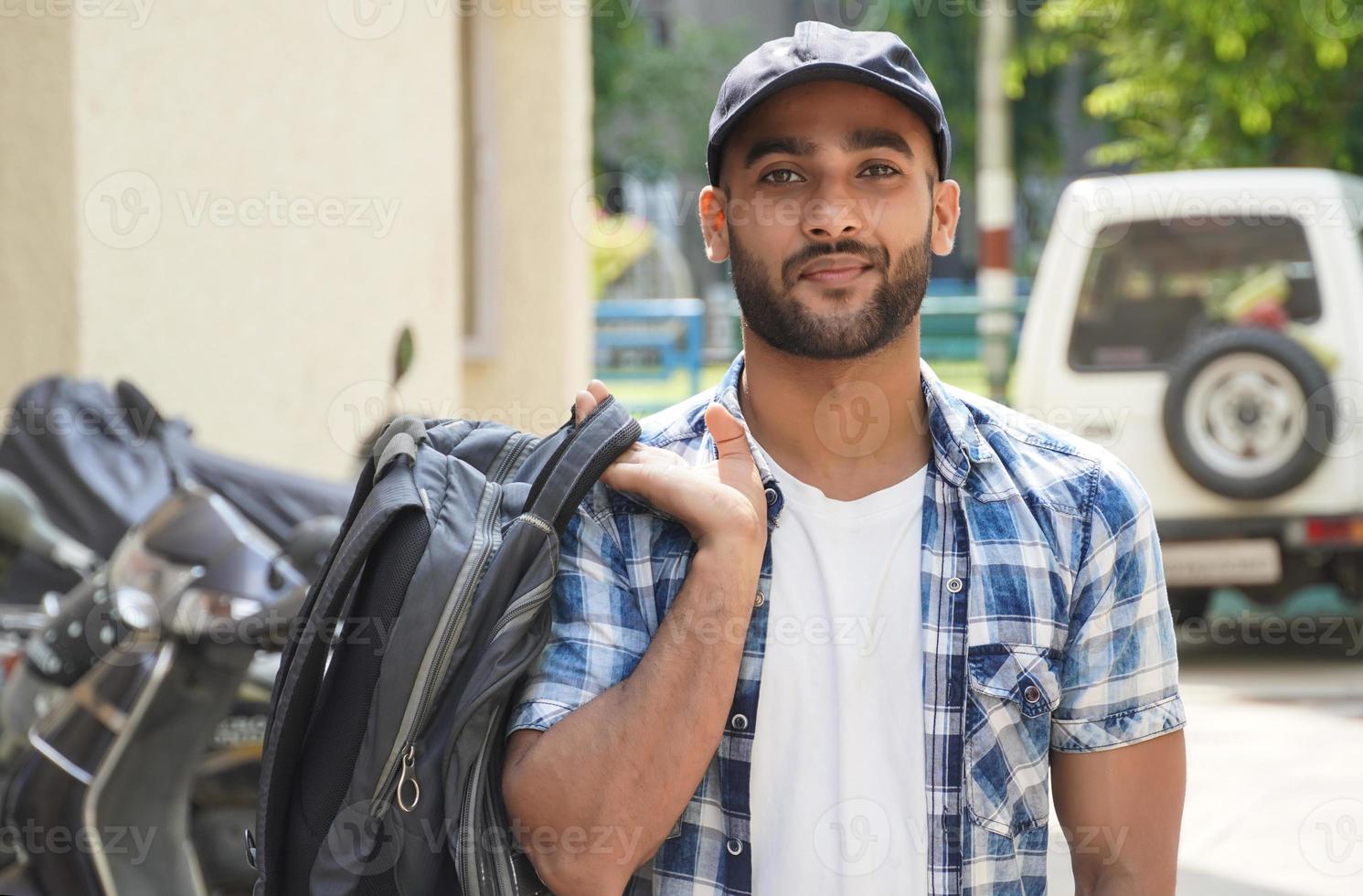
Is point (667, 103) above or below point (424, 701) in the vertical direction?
above

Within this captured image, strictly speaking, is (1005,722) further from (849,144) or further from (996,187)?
(996,187)

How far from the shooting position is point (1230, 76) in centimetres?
1199

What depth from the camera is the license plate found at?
728 cm

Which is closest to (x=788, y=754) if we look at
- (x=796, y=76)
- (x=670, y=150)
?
(x=796, y=76)

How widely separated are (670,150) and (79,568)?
3169 cm

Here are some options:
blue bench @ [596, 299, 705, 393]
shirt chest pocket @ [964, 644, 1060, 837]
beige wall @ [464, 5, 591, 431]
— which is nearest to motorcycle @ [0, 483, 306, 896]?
shirt chest pocket @ [964, 644, 1060, 837]

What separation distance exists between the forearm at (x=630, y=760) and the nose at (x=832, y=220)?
0.46 meters

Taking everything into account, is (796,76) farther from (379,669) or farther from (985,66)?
(985,66)

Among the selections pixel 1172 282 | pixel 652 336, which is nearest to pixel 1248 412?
pixel 1172 282

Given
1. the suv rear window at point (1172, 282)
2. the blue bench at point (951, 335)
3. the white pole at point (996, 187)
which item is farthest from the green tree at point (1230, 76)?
the suv rear window at point (1172, 282)

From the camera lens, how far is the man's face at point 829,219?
204 centimetres

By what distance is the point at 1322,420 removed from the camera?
701 cm

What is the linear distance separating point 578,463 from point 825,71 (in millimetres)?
564

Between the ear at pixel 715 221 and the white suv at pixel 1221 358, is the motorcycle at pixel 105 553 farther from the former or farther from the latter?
the white suv at pixel 1221 358
